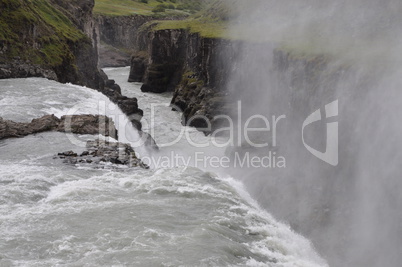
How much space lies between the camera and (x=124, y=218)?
16359 millimetres

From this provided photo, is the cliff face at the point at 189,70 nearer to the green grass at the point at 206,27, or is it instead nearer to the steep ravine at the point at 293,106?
the steep ravine at the point at 293,106

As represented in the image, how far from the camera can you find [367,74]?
20875 mm

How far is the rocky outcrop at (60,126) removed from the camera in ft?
82.7

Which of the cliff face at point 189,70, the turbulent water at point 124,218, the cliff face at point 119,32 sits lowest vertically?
the turbulent water at point 124,218

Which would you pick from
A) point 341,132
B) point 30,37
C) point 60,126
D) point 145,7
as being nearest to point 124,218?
point 341,132

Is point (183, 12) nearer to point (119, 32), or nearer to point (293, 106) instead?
point (119, 32)

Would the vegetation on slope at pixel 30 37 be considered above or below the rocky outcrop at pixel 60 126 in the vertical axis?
above

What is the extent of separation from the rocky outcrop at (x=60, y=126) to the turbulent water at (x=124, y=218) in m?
0.82

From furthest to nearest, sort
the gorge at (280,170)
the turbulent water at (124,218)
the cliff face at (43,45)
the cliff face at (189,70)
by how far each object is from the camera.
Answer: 1. the cliff face at (189,70)
2. the cliff face at (43,45)
3. the gorge at (280,170)
4. the turbulent water at (124,218)

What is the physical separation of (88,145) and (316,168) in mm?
11511

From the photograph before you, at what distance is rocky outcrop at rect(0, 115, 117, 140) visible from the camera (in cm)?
2522

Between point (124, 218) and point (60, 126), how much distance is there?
11.9 metres

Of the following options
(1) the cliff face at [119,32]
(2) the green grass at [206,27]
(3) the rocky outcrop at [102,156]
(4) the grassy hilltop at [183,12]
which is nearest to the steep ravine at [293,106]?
(2) the green grass at [206,27]

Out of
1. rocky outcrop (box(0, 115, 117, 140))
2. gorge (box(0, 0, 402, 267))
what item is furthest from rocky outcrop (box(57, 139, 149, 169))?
rocky outcrop (box(0, 115, 117, 140))
